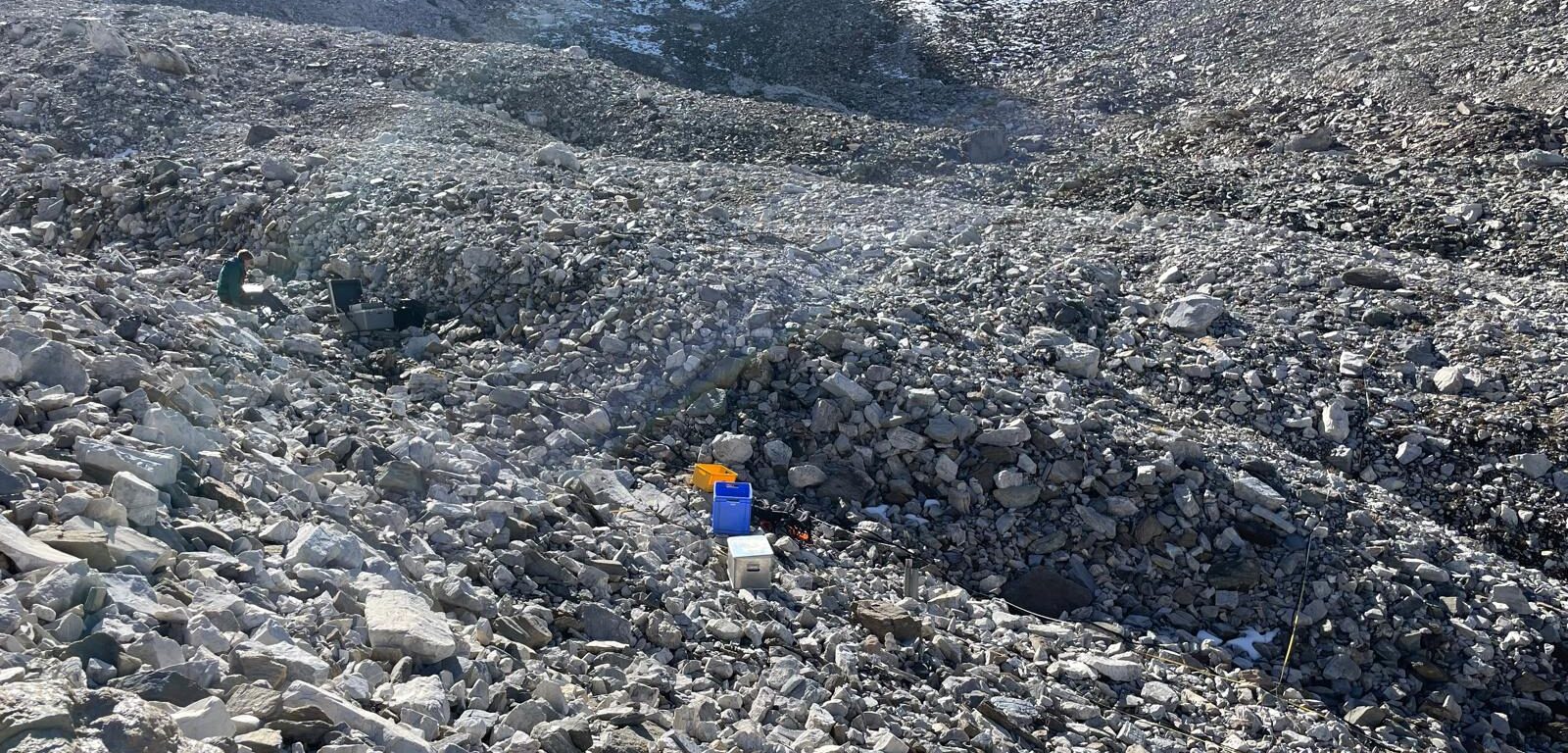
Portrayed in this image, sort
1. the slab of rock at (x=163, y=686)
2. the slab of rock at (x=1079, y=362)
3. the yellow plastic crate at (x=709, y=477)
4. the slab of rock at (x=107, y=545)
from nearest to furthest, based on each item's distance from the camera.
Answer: the slab of rock at (x=163, y=686) → the slab of rock at (x=107, y=545) → the yellow plastic crate at (x=709, y=477) → the slab of rock at (x=1079, y=362)

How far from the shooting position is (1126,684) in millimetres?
5039

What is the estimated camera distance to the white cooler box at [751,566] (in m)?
5.12

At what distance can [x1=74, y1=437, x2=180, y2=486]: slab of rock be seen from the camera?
3988 millimetres

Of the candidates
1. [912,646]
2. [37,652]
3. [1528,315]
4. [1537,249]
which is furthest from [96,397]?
[1537,249]

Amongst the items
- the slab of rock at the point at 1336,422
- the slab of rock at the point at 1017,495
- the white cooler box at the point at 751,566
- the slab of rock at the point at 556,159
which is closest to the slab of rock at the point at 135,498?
the white cooler box at the point at 751,566

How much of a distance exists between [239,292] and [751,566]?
15.5ft

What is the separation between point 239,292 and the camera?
7848 millimetres

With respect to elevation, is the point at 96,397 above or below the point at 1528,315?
below

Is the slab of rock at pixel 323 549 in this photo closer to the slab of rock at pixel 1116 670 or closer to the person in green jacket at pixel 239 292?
the slab of rock at pixel 1116 670

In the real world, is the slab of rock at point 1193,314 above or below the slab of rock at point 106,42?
above

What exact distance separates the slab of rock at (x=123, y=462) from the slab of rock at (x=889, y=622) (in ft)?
9.26

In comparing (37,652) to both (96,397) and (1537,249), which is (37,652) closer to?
(96,397)

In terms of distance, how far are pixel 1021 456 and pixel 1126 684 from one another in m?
1.63

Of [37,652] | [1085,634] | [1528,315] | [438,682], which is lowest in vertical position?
[1085,634]
